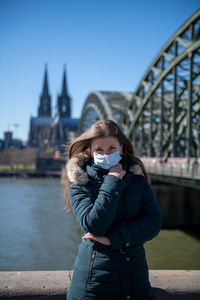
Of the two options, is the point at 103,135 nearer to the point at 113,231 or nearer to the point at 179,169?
the point at 113,231

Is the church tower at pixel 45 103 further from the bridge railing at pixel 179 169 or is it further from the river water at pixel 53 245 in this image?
the bridge railing at pixel 179 169

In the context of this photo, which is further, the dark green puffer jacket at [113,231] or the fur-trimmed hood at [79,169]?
the fur-trimmed hood at [79,169]

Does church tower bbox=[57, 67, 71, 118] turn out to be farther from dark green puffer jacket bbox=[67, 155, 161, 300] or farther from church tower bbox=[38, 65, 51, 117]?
dark green puffer jacket bbox=[67, 155, 161, 300]

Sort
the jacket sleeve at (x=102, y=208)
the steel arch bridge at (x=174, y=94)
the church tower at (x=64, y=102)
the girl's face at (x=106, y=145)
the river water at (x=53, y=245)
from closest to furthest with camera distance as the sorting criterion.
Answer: the jacket sleeve at (x=102, y=208), the girl's face at (x=106, y=145), the river water at (x=53, y=245), the steel arch bridge at (x=174, y=94), the church tower at (x=64, y=102)

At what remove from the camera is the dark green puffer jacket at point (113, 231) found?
205cm

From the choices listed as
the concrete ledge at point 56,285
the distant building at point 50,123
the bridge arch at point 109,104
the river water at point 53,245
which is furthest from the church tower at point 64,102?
the concrete ledge at point 56,285

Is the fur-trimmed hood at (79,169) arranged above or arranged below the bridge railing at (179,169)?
above

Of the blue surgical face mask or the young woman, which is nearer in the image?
the young woman

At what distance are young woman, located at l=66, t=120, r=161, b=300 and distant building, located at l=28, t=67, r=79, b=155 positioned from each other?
113318 millimetres

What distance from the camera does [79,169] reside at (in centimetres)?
231

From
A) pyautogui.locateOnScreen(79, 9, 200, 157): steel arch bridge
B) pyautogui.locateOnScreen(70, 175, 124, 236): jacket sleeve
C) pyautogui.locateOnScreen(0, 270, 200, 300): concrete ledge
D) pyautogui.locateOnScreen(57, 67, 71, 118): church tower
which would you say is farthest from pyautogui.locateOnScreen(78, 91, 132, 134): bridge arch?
pyautogui.locateOnScreen(57, 67, 71, 118): church tower

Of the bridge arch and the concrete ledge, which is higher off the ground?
the bridge arch

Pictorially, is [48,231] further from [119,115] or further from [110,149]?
[119,115]

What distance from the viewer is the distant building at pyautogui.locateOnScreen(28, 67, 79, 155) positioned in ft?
401
